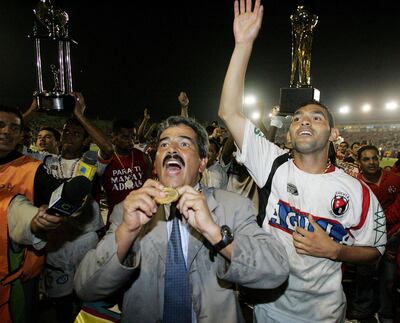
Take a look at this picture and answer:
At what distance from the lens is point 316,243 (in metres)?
2.06

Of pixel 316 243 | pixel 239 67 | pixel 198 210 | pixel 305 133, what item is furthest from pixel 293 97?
pixel 198 210

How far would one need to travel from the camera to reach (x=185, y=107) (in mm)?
5633

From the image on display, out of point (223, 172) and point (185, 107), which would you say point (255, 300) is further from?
point (185, 107)

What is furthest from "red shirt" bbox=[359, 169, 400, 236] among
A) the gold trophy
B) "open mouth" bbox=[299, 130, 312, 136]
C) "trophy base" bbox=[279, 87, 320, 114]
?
"open mouth" bbox=[299, 130, 312, 136]

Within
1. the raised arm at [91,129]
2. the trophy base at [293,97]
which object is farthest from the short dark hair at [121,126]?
the trophy base at [293,97]

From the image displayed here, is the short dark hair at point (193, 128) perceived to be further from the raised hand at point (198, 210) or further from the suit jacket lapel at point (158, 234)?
the raised hand at point (198, 210)

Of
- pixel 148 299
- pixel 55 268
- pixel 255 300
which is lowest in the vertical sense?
pixel 55 268

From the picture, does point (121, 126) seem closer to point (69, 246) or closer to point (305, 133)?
point (69, 246)

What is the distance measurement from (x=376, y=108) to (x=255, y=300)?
60153mm

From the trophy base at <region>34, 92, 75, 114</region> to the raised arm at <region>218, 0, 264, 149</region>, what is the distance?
77.7 inches

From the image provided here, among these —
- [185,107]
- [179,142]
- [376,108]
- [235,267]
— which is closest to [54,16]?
[185,107]

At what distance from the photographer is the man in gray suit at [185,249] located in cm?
157

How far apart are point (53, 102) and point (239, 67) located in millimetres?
2195

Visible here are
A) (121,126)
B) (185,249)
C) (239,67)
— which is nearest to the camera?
(185,249)
